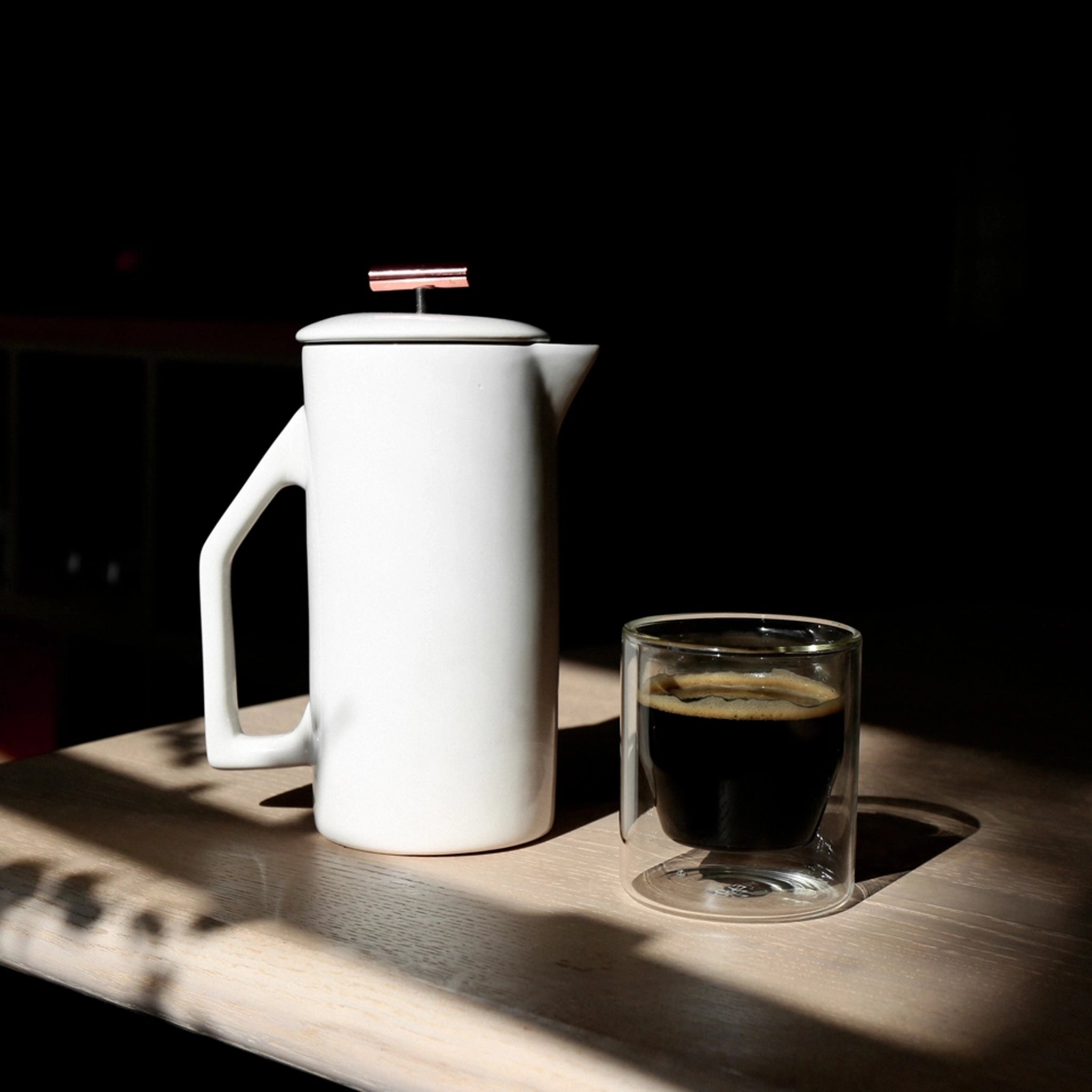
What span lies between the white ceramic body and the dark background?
2627mm

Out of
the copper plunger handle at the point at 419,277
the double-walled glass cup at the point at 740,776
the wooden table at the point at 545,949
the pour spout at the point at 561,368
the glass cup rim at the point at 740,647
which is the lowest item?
the wooden table at the point at 545,949

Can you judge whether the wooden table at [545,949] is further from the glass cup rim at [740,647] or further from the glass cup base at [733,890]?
the glass cup rim at [740,647]

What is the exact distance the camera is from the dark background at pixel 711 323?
3.50m

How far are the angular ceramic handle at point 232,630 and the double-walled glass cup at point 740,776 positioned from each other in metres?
0.21

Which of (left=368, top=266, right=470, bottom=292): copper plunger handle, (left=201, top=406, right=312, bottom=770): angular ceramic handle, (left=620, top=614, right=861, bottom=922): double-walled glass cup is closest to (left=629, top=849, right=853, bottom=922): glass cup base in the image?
(left=620, top=614, right=861, bottom=922): double-walled glass cup

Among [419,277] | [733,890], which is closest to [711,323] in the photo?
[419,277]

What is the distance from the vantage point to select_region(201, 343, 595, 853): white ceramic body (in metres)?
0.72

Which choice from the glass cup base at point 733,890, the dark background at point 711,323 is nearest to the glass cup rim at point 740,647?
the glass cup base at point 733,890

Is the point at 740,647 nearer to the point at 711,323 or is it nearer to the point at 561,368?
the point at 561,368

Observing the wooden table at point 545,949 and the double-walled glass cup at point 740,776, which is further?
the double-walled glass cup at point 740,776

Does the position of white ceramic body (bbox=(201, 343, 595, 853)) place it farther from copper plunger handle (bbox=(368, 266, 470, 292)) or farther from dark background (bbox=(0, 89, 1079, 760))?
dark background (bbox=(0, 89, 1079, 760))

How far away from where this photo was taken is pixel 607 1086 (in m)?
0.50

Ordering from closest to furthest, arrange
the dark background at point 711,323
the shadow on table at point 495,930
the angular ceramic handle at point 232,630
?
the shadow on table at point 495,930 < the angular ceramic handle at point 232,630 < the dark background at point 711,323

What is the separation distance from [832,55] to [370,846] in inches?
158
